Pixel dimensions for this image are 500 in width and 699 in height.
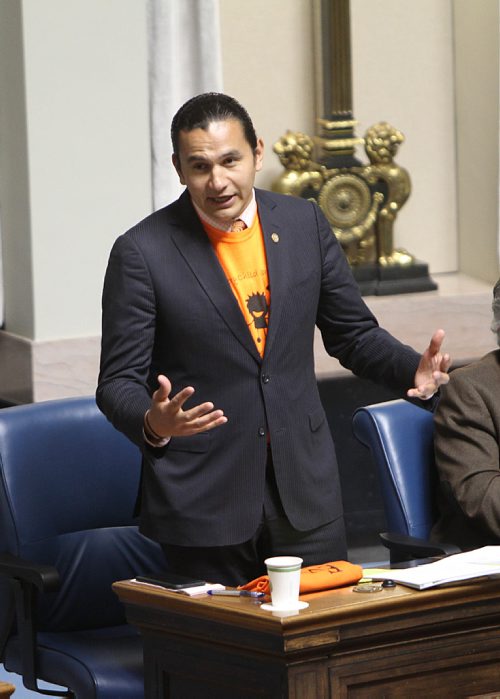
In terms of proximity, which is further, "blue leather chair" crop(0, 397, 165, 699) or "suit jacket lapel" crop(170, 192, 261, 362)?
"blue leather chair" crop(0, 397, 165, 699)

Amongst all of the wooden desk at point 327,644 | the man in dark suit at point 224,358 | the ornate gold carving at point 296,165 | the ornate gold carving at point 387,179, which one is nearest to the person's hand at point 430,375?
the man in dark suit at point 224,358

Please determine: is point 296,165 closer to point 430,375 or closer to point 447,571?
point 430,375

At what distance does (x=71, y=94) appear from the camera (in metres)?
4.40

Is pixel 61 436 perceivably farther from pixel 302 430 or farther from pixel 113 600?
pixel 302 430

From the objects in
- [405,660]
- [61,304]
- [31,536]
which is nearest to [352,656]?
[405,660]

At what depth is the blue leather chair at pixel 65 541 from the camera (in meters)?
3.09

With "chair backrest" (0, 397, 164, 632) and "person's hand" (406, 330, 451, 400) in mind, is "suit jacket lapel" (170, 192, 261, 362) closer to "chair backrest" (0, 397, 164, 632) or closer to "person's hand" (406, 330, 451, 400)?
"person's hand" (406, 330, 451, 400)

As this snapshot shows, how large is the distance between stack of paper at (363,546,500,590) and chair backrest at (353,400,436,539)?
600 mm

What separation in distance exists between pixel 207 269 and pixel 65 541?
0.81 metres

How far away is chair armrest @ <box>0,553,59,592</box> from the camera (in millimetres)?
2988

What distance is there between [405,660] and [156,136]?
8.42ft

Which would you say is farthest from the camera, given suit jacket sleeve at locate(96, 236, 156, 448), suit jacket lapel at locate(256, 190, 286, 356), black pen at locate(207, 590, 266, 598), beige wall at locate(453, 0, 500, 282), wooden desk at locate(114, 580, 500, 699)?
beige wall at locate(453, 0, 500, 282)

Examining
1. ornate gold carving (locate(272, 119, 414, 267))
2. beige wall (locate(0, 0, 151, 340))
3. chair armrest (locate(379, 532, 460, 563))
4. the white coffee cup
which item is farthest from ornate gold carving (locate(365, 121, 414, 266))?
the white coffee cup

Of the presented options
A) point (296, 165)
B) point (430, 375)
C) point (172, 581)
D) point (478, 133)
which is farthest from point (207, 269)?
point (478, 133)
